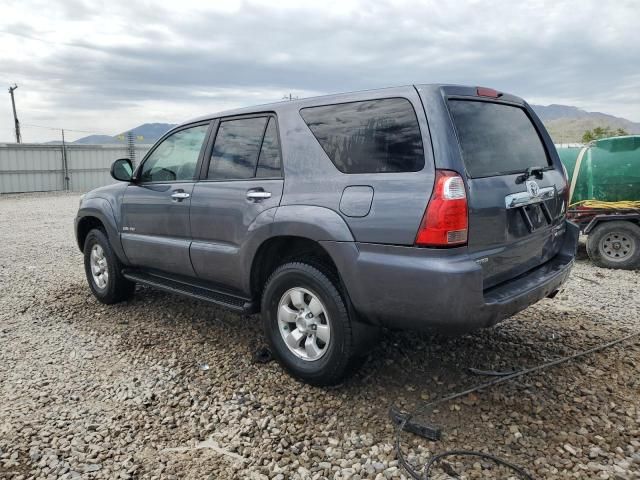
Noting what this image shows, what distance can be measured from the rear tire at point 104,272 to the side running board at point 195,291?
0.57 feet

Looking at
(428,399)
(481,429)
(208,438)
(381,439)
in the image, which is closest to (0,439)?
(208,438)

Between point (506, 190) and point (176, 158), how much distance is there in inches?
110

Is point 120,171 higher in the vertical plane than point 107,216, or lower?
higher

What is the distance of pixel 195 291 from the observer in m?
4.04

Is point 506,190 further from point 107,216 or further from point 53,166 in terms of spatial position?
point 53,166

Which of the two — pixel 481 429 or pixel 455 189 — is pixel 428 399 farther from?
pixel 455 189

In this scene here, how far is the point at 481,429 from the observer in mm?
2818

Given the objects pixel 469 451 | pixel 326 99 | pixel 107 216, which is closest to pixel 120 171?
pixel 107 216

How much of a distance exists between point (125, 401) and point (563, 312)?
3874 mm

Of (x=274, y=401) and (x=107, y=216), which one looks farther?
(x=107, y=216)

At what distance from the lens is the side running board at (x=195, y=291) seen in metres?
3.64

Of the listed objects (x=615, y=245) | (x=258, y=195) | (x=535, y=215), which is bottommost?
(x=615, y=245)

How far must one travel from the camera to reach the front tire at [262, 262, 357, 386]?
302 centimetres

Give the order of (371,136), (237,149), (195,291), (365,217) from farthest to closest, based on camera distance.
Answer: (195,291) → (237,149) → (371,136) → (365,217)
